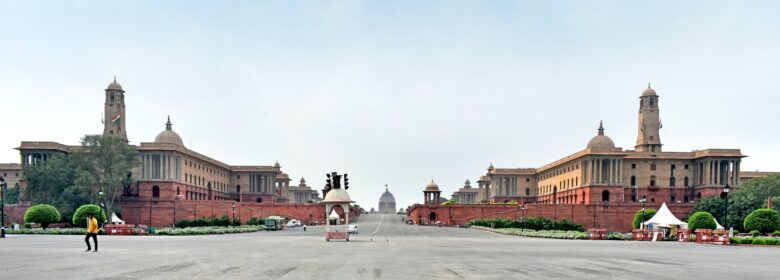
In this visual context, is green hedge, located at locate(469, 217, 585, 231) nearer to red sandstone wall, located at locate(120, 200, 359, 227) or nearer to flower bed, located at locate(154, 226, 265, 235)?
flower bed, located at locate(154, 226, 265, 235)

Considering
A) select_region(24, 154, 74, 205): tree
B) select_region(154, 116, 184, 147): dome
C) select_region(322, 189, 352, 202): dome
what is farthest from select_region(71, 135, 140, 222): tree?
select_region(322, 189, 352, 202): dome

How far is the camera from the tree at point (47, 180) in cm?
7662

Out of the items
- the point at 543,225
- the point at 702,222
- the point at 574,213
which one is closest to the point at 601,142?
the point at 574,213

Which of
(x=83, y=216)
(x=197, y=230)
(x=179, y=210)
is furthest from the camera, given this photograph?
(x=179, y=210)

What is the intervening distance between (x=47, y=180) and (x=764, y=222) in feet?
253

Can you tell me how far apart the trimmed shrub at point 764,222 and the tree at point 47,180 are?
75150 mm

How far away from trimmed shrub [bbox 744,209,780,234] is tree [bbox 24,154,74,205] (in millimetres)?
75150

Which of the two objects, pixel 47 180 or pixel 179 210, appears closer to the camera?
pixel 47 180

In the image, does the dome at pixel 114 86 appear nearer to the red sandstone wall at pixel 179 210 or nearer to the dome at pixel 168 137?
the dome at pixel 168 137

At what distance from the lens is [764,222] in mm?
51125

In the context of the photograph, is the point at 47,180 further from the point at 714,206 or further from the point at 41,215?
the point at 714,206

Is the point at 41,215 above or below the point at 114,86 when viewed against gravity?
below

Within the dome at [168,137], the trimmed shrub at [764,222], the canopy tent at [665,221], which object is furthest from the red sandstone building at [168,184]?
the trimmed shrub at [764,222]

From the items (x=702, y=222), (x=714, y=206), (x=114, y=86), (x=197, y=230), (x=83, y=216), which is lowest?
(x=197, y=230)
